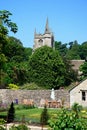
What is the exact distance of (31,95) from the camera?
45469 millimetres

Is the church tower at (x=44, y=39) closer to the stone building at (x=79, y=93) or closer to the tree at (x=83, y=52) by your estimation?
the tree at (x=83, y=52)

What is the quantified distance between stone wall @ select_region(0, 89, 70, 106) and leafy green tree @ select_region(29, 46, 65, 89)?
18.8 meters

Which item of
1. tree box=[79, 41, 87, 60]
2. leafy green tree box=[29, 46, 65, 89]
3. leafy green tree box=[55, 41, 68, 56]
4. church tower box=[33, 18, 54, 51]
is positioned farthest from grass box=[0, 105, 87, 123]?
leafy green tree box=[55, 41, 68, 56]

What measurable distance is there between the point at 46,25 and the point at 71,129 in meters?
114

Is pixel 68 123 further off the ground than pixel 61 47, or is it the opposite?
pixel 61 47

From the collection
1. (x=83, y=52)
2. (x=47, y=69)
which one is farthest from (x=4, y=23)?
(x=83, y=52)

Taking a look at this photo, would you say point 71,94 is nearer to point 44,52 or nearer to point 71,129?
point 44,52

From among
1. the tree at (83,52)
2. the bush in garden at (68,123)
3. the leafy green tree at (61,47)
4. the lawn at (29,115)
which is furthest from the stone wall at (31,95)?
the leafy green tree at (61,47)

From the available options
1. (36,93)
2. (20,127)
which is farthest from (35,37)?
(20,127)

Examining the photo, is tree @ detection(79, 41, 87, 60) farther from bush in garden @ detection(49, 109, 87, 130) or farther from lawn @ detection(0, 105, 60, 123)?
bush in garden @ detection(49, 109, 87, 130)

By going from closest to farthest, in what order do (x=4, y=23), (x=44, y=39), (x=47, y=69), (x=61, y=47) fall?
(x=4, y=23), (x=47, y=69), (x=44, y=39), (x=61, y=47)

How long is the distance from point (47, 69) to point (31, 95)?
2091 cm

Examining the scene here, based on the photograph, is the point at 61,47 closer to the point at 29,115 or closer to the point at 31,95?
the point at 31,95

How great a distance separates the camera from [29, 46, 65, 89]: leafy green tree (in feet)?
212
